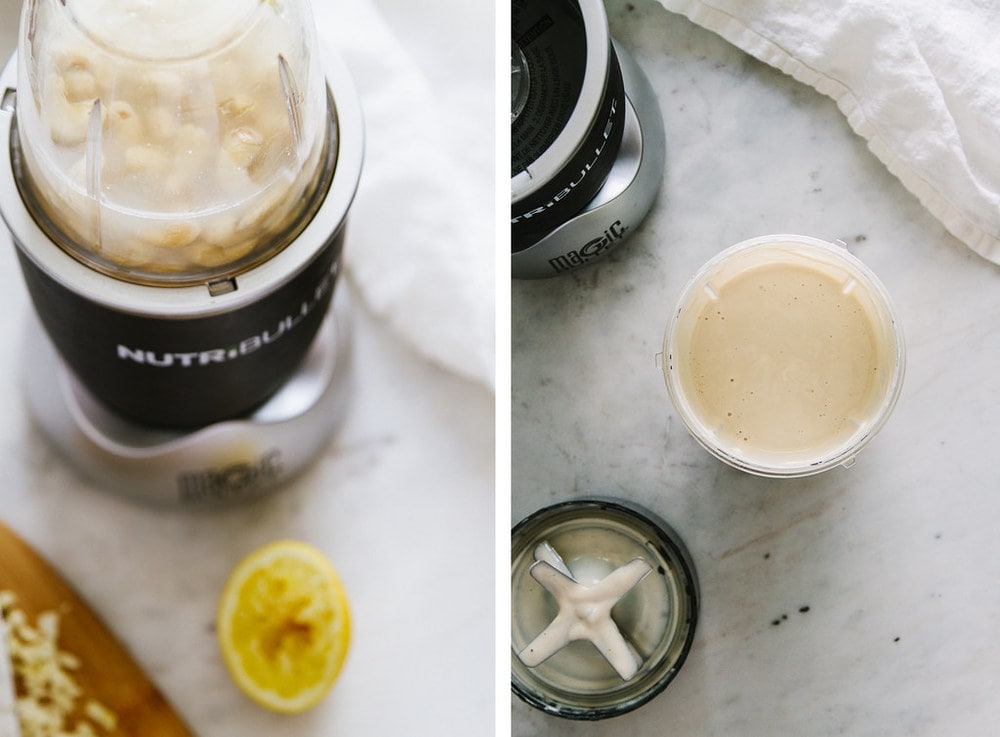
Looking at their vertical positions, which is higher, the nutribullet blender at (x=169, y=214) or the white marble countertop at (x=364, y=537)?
the nutribullet blender at (x=169, y=214)

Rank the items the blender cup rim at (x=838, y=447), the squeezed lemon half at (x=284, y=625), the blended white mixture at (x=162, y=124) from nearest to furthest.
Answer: the blended white mixture at (x=162, y=124) < the squeezed lemon half at (x=284, y=625) < the blender cup rim at (x=838, y=447)

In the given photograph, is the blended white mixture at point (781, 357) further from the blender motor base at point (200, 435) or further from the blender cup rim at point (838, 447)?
the blender motor base at point (200, 435)

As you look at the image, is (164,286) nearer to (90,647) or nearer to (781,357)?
(90,647)

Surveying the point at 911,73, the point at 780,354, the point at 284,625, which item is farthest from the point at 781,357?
the point at 284,625

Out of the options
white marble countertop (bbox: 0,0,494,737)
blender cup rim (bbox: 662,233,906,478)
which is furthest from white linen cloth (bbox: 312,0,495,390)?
blender cup rim (bbox: 662,233,906,478)

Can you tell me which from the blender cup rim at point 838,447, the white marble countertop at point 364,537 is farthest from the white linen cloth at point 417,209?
the blender cup rim at point 838,447

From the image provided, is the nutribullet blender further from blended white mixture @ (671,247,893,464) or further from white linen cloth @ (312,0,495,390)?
blended white mixture @ (671,247,893,464)
